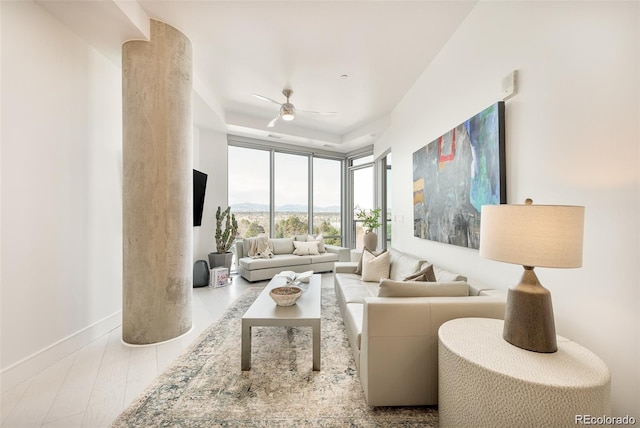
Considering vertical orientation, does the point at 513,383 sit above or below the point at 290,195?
below

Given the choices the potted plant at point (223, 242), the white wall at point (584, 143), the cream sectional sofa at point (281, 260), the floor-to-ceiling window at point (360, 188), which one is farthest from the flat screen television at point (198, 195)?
the white wall at point (584, 143)

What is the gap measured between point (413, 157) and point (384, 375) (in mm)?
2934

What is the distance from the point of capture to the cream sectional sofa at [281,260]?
4.79 metres

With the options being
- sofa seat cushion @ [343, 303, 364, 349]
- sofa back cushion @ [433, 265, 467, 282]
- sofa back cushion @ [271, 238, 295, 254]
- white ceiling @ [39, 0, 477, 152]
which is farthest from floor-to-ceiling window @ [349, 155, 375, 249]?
sofa seat cushion @ [343, 303, 364, 349]

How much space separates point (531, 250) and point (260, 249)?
180 inches

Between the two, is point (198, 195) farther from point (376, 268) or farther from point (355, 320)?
point (355, 320)

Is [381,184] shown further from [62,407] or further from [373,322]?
[62,407]

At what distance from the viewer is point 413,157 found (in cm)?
373

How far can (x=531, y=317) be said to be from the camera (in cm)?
122

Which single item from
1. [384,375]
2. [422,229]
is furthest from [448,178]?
[384,375]

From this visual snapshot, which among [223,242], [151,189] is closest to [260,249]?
[223,242]

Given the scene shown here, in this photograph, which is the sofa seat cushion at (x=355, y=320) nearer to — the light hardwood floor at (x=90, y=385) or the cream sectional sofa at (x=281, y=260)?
the light hardwood floor at (x=90, y=385)

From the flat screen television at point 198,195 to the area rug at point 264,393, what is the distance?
265cm

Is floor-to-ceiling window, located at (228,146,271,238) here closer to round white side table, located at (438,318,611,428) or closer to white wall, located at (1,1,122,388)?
white wall, located at (1,1,122,388)
